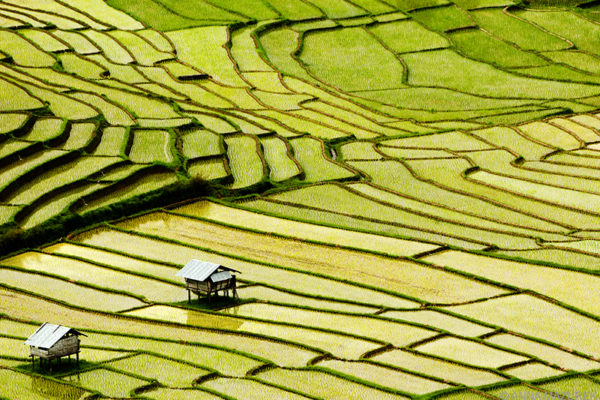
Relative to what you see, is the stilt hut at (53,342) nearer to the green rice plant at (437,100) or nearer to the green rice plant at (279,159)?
the green rice plant at (279,159)

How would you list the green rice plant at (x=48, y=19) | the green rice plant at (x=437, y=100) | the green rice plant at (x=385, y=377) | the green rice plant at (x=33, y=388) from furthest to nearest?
the green rice plant at (x=48, y=19) → the green rice plant at (x=437, y=100) → the green rice plant at (x=385, y=377) → the green rice plant at (x=33, y=388)

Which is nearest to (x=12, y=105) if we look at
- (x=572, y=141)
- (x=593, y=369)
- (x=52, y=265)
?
Answer: (x=52, y=265)

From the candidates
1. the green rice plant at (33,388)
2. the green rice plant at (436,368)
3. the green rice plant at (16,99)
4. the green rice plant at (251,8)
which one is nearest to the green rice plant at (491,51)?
the green rice plant at (251,8)

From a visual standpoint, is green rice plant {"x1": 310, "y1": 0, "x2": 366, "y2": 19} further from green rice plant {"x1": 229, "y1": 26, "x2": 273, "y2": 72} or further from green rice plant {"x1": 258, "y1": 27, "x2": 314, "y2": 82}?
green rice plant {"x1": 229, "y1": 26, "x2": 273, "y2": 72}

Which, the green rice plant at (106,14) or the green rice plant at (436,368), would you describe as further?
the green rice plant at (106,14)

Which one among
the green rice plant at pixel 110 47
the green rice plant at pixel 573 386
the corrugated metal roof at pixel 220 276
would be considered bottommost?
the green rice plant at pixel 573 386

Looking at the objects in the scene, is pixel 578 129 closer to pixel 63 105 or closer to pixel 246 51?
pixel 246 51

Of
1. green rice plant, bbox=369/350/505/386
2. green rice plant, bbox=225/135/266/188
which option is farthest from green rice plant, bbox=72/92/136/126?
green rice plant, bbox=369/350/505/386
